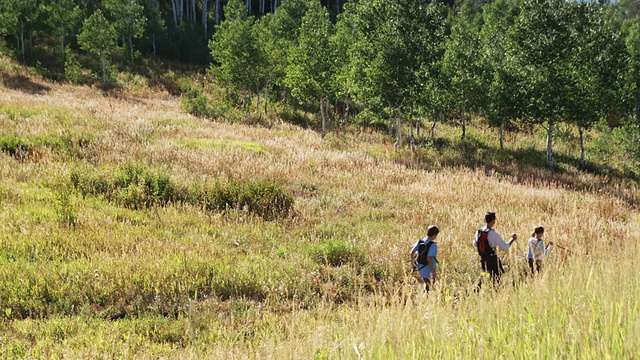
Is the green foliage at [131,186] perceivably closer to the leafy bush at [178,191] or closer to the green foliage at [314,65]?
the leafy bush at [178,191]

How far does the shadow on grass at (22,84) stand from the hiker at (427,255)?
99.4 ft

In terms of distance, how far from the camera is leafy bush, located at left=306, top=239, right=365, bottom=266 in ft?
24.3

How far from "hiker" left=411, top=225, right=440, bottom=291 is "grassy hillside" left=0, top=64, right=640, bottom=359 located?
0.48 metres

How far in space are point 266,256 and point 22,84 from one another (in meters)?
31.5

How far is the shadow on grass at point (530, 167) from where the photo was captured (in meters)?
20.5

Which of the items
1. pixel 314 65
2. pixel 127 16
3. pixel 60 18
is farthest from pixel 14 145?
pixel 127 16

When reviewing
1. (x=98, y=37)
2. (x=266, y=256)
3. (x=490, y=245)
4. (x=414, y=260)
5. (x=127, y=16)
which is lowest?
(x=266, y=256)

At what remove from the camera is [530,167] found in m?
26.5

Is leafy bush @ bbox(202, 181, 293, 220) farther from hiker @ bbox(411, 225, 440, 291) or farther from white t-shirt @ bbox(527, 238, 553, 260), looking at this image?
white t-shirt @ bbox(527, 238, 553, 260)

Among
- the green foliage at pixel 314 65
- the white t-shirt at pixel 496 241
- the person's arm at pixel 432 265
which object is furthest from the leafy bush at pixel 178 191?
the green foliage at pixel 314 65

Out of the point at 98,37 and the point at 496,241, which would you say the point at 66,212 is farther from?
the point at 98,37

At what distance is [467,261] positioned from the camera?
7.84m

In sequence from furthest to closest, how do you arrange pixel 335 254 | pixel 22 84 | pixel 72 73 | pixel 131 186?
pixel 72 73 → pixel 22 84 → pixel 131 186 → pixel 335 254

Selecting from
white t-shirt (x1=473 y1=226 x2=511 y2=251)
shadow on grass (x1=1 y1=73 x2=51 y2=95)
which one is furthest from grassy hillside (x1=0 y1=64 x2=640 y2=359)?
shadow on grass (x1=1 y1=73 x2=51 y2=95)
